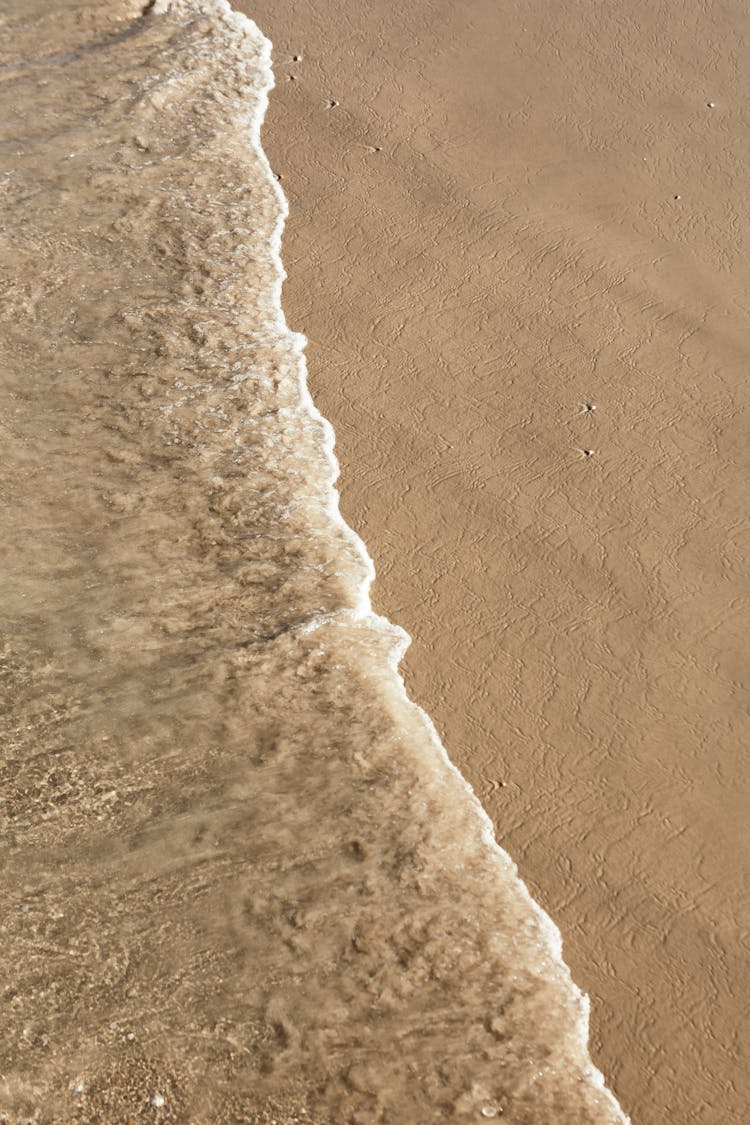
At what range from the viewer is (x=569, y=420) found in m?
5.41

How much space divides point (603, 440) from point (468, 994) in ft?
8.99

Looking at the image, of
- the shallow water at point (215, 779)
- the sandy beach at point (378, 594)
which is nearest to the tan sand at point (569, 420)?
the sandy beach at point (378, 594)

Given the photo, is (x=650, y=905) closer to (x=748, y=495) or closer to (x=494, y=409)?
(x=748, y=495)

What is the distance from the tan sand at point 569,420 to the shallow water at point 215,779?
0.20 m

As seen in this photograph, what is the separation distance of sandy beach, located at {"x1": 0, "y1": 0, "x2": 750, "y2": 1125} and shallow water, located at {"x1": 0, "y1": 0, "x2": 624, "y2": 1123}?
14 mm

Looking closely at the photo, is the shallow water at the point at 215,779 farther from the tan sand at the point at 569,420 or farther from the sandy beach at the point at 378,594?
the tan sand at the point at 569,420

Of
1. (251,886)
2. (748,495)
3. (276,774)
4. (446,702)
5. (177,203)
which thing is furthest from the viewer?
(177,203)

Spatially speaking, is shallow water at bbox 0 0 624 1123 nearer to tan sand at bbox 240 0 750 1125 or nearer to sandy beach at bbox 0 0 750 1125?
sandy beach at bbox 0 0 750 1125

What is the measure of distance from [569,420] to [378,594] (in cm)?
141

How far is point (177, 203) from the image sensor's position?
686cm

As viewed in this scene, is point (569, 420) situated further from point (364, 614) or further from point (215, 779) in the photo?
point (215, 779)

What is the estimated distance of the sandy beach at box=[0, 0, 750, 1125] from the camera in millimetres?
3379

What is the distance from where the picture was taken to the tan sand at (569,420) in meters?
3.73

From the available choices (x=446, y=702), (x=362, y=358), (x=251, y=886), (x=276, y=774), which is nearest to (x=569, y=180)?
(x=362, y=358)
